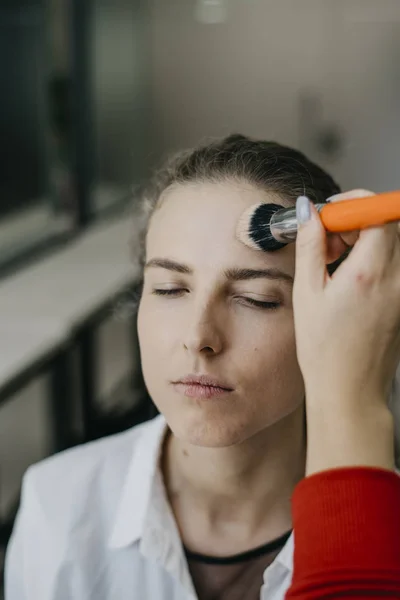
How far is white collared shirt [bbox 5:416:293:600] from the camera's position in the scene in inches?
35.2

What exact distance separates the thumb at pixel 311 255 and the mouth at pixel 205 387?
0.27 meters

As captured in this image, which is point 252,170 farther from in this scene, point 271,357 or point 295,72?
point 295,72

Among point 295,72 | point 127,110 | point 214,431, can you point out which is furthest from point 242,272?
point 127,110

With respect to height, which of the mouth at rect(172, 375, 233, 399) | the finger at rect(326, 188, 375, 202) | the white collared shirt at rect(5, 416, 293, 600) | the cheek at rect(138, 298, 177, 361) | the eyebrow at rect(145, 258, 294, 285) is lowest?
the white collared shirt at rect(5, 416, 293, 600)

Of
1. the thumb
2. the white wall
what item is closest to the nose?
the thumb

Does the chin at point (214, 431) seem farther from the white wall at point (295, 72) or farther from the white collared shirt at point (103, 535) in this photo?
the white wall at point (295, 72)

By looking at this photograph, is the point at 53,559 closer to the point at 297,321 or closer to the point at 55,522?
the point at 55,522

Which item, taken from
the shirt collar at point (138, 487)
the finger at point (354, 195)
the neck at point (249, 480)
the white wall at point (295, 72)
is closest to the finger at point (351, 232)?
the finger at point (354, 195)

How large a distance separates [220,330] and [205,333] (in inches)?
1.1

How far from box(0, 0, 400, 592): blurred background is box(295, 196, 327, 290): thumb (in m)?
1.64

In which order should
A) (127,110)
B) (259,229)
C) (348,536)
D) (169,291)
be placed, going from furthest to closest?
(127,110), (169,291), (259,229), (348,536)

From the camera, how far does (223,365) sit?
2.61 ft

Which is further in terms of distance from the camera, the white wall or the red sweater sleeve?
the white wall

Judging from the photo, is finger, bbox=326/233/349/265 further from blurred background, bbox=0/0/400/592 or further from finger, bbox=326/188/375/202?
blurred background, bbox=0/0/400/592
